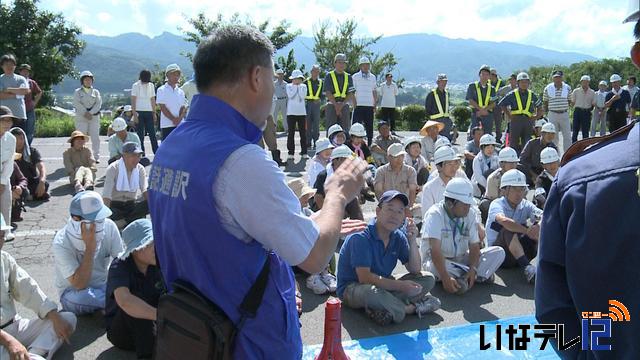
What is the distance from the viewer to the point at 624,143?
3.77 ft

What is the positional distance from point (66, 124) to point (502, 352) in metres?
16.9

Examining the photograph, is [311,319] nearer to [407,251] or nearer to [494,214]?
[407,251]

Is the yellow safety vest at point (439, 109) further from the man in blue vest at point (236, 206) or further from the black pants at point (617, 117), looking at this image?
the man in blue vest at point (236, 206)

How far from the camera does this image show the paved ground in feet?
14.2

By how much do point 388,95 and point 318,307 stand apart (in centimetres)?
1015

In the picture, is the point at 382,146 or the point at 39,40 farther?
the point at 39,40

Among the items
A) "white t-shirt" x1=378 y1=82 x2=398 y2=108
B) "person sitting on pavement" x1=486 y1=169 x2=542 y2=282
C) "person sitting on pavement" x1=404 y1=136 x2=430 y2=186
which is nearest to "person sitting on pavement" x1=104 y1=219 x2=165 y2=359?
"person sitting on pavement" x1=486 y1=169 x2=542 y2=282

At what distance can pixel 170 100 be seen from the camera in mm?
9867

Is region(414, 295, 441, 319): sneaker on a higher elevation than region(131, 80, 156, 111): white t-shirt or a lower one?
lower

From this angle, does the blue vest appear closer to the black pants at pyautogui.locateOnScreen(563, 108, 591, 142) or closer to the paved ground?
the paved ground

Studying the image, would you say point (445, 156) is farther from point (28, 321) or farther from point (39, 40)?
point (39, 40)

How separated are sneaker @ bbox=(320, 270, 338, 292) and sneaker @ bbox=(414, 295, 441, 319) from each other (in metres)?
0.83

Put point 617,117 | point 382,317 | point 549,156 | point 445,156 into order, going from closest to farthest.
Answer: point 382,317 < point 445,156 < point 549,156 < point 617,117

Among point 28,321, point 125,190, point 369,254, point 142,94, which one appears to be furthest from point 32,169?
point 369,254
